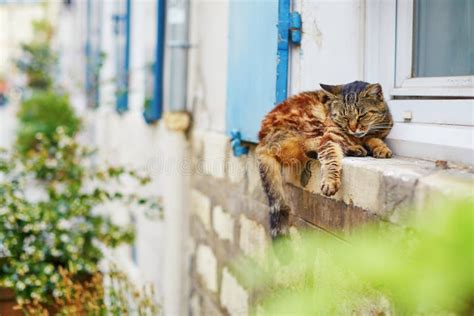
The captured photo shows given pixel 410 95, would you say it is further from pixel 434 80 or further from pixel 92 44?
pixel 92 44

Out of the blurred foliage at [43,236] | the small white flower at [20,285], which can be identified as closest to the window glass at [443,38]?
the blurred foliage at [43,236]

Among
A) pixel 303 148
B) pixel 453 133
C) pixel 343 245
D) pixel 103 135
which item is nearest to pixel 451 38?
pixel 453 133

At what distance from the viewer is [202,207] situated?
3.85 meters

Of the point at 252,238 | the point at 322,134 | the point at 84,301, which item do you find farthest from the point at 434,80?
the point at 84,301

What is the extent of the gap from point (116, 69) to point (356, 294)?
5.84 meters

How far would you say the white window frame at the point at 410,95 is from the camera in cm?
185

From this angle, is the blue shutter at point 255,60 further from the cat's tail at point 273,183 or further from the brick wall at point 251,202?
the cat's tail at point 273,183

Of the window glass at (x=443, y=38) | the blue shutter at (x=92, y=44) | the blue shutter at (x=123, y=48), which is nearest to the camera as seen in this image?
the window glass at (x=443, y=38)

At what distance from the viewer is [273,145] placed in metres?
2.23

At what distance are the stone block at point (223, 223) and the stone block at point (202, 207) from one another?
127 millimetres

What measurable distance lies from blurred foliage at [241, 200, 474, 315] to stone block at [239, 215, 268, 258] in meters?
0.06

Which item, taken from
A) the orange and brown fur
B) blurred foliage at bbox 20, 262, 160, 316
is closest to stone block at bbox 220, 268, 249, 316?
blurred foliage at bbox 20, 262, 160, 316

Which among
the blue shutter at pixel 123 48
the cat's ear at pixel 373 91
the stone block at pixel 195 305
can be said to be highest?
the blue shutter at pixel 123 48

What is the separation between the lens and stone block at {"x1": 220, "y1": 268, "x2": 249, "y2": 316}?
2986 mm
